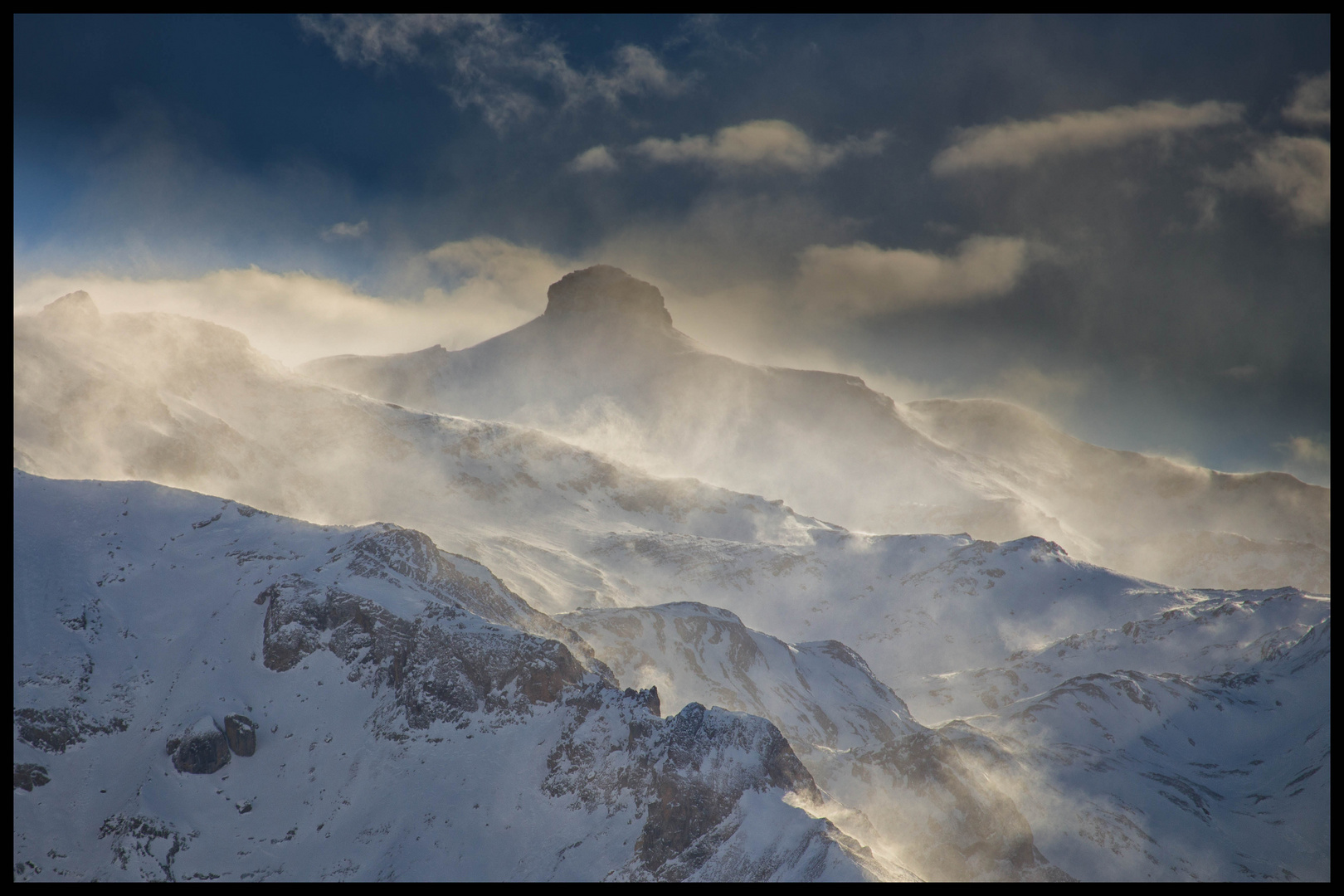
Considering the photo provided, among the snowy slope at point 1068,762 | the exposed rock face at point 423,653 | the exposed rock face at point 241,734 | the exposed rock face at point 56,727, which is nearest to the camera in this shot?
the exposed rock face at point 56,727

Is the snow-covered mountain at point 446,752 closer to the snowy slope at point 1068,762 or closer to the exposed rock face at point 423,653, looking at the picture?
the exposed rock face at point 423,653

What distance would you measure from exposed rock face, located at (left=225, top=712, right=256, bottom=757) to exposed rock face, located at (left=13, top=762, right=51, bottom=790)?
708 inches

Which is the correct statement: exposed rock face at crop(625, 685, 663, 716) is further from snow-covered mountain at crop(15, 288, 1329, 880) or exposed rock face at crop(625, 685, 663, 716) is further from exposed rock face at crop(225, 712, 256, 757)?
exposed rock face at crop(225, 712, 256, 757)

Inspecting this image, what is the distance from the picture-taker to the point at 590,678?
119 meters

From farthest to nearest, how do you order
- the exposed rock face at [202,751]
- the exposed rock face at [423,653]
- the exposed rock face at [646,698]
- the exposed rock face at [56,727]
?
the exposed rock face at [423,653] → the exposed rock face at [646,698] → the exposed rock face at [202,751] → the exposed rock face at [56,727]

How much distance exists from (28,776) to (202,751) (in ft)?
54.9

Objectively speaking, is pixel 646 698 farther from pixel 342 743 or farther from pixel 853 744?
pixel 853 744

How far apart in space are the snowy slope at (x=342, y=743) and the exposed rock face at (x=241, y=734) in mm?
1004

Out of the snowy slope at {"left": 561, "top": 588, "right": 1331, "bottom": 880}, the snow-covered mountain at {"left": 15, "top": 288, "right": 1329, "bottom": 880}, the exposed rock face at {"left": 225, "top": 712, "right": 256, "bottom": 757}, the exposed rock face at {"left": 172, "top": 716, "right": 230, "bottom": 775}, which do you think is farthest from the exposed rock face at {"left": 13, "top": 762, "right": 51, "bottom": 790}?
the snowy slope at {"left": 561, "top": 588, "right": 1331, "bottom": 880}

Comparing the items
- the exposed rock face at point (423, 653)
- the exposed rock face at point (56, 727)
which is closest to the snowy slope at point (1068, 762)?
the exposed rock face at point (423, 653)

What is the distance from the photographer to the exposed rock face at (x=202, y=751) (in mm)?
106250

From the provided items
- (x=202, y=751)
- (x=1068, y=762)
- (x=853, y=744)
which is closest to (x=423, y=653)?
(x=202, y=751)

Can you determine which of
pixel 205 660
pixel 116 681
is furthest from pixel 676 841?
pixel 116 681

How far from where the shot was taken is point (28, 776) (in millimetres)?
100375
